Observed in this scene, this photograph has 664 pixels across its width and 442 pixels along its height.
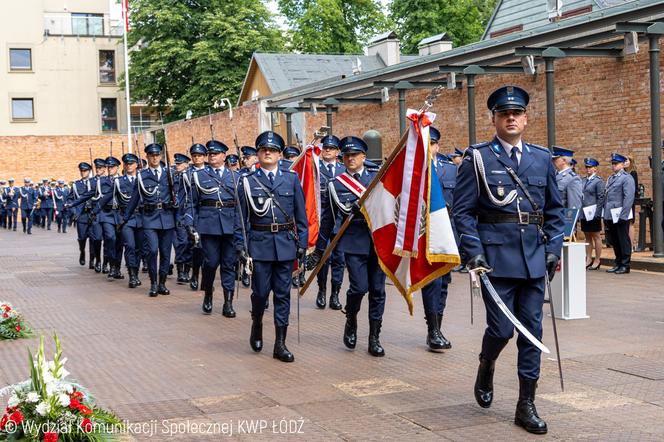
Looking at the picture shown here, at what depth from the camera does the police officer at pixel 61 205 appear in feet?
133

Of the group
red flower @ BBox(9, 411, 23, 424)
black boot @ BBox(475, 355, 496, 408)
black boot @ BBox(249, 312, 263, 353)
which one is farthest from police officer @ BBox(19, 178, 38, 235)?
red flower @ BBox(9, 411, 23, 424)

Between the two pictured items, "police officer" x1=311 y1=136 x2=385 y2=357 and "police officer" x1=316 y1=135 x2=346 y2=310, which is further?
"police officer" x1=316 y1=135 x2=346 y2=310

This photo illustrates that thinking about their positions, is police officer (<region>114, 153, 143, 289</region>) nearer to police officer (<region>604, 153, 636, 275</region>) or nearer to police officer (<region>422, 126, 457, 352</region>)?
police officer (<region>422, 126, 457, 352</region>)

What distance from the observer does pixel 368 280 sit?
9766 mm

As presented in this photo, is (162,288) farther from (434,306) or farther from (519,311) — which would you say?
(519,311)

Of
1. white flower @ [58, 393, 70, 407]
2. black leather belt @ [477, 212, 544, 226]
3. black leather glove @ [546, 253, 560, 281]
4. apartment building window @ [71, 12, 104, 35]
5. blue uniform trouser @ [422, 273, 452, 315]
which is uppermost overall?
apartment building window @ [71, 12, 104, 35]

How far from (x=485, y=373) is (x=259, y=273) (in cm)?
328

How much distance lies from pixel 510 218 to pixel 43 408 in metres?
3.40

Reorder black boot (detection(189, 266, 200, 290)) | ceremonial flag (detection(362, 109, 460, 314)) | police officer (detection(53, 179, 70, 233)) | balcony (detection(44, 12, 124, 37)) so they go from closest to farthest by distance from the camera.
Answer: ceremonial flag (detection(362, 109, 460, 314))
black boot (detection(189, 266, 200, 290))
police officer (detection(53, 179, 70, 233))
balcony (detection(44, 12, 124, 37))

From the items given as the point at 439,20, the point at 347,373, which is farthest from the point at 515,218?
the point at 439,20

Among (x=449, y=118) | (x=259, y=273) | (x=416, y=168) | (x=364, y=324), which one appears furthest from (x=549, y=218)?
(x=449, y=118)

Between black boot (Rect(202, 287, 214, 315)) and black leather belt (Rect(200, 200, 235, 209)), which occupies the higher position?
black leather belt (Rect(200, 200, 235, 209))

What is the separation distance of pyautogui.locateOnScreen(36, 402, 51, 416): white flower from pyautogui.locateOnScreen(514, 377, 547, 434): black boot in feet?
10.2

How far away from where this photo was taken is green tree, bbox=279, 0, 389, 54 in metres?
59.7
